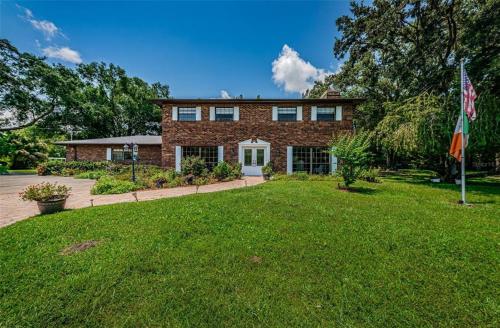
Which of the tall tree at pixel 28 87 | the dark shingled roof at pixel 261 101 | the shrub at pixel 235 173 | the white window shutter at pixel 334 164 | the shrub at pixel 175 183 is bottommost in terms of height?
the shrub at pixel 175 183

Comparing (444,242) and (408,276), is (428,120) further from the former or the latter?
(408,276)

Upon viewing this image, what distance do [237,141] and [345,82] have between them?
1215 cm

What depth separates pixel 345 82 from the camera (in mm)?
18703

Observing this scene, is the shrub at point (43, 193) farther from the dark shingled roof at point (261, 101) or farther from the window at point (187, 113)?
the dark shingled roof at point (261, 101)

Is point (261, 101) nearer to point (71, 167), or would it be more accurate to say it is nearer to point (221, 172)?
point (221, 172)

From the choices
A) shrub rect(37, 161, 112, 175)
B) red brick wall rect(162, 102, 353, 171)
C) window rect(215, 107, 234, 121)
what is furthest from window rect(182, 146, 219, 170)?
shrub rect(37, 161, 112, 175)

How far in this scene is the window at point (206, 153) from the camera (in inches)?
565

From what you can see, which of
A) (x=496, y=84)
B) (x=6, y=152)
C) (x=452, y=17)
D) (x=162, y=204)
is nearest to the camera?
(x=162, y=204)

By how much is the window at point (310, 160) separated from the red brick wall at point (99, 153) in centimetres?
1167

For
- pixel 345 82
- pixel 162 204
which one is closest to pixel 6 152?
pixel 162 204

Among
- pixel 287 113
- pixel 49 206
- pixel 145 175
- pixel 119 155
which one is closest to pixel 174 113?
pixel 145 175

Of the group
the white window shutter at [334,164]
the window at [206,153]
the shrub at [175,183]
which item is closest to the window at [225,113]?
the window at [206,153]

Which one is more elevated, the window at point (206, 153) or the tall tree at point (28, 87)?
the tall tree at point (28, 87)

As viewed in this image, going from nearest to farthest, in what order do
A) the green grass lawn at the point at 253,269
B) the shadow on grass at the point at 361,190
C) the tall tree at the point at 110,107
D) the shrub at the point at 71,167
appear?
the green grass lawn at the point at 253,269 < the shadow on grass at the point at 361,190 < the shrub at the point at 71,167 < the tall tree at the point at 110,107
